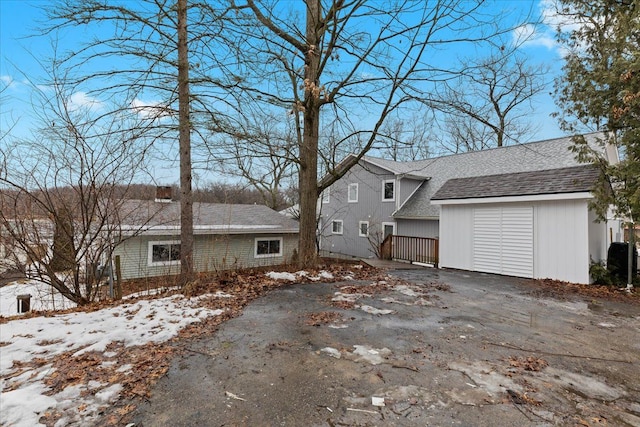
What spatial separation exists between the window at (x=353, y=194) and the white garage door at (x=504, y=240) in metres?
9.81

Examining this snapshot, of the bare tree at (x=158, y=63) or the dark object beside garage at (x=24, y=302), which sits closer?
the bare tree at (x=158, y=63)

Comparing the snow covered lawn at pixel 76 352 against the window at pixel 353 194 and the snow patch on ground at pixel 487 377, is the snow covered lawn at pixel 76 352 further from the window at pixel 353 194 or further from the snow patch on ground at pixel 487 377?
the window at pixel 353 194

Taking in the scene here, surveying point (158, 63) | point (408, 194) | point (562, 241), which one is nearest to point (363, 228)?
point (408, 194)

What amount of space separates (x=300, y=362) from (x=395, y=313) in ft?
7.21

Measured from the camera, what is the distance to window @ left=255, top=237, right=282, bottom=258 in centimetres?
1491

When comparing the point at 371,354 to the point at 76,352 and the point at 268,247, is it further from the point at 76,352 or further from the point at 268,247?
the point at 268,247

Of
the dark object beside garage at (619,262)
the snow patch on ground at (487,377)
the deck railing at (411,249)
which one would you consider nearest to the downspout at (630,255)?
the dark object beside garage at (619,262)

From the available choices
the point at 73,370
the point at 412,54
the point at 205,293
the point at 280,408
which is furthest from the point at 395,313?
the point at 412,54

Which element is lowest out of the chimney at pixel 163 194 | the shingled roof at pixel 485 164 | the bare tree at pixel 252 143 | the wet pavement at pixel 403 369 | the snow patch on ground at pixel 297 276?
the wet pavement at pixel 403 369

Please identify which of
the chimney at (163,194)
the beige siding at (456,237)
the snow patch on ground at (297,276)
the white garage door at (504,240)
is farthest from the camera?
the chimney at (163,194)

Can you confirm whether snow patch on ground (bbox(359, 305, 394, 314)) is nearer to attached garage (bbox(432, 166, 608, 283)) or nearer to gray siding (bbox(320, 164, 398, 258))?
attached garage (bbox(432, 166, 608, 283))

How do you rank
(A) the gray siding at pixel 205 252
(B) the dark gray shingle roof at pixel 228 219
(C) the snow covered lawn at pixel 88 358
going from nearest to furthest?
(C) the snow covered lawn at pixel 88 358 < (A) the gray siding at pixel 205 252 < (B) the dark gray shingle roof at pixel 228 219

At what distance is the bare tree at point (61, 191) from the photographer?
5.17 m

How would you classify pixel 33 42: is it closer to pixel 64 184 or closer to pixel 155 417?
pixel 64 184
